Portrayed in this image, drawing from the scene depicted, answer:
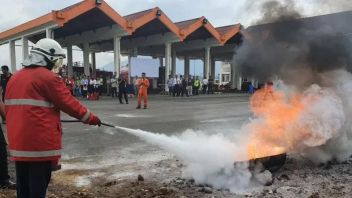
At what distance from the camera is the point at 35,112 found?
3635mm

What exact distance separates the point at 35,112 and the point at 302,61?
486 cm

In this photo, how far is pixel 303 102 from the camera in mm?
6668

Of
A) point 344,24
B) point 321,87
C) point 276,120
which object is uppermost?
point 344,24

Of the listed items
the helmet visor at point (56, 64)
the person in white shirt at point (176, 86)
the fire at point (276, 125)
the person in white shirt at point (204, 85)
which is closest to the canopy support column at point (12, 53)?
the person in white shirt at point (176, 86)

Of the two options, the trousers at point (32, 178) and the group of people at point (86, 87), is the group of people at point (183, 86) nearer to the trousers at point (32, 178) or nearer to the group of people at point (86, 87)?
the group of people at point (86, 87)

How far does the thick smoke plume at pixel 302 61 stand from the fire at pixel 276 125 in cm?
2

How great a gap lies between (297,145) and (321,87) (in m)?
1.06

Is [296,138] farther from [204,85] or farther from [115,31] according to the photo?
[204,85]

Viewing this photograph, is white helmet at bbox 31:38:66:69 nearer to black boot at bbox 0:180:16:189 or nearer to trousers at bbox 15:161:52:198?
trousers at bbox 15:161:52:198

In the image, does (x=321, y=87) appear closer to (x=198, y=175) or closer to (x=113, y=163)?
(x=198, y=175)

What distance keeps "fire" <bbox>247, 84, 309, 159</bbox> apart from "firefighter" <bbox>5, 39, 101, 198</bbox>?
350cm

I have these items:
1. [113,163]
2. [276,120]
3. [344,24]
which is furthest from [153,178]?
[344,24]

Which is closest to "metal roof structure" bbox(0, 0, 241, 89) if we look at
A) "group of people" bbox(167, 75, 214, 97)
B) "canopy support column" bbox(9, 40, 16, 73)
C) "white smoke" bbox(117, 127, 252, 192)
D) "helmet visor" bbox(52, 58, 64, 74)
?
"canopy support column" bbox(9, 40, 16, 73)

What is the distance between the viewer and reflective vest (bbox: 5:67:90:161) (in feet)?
11.9
